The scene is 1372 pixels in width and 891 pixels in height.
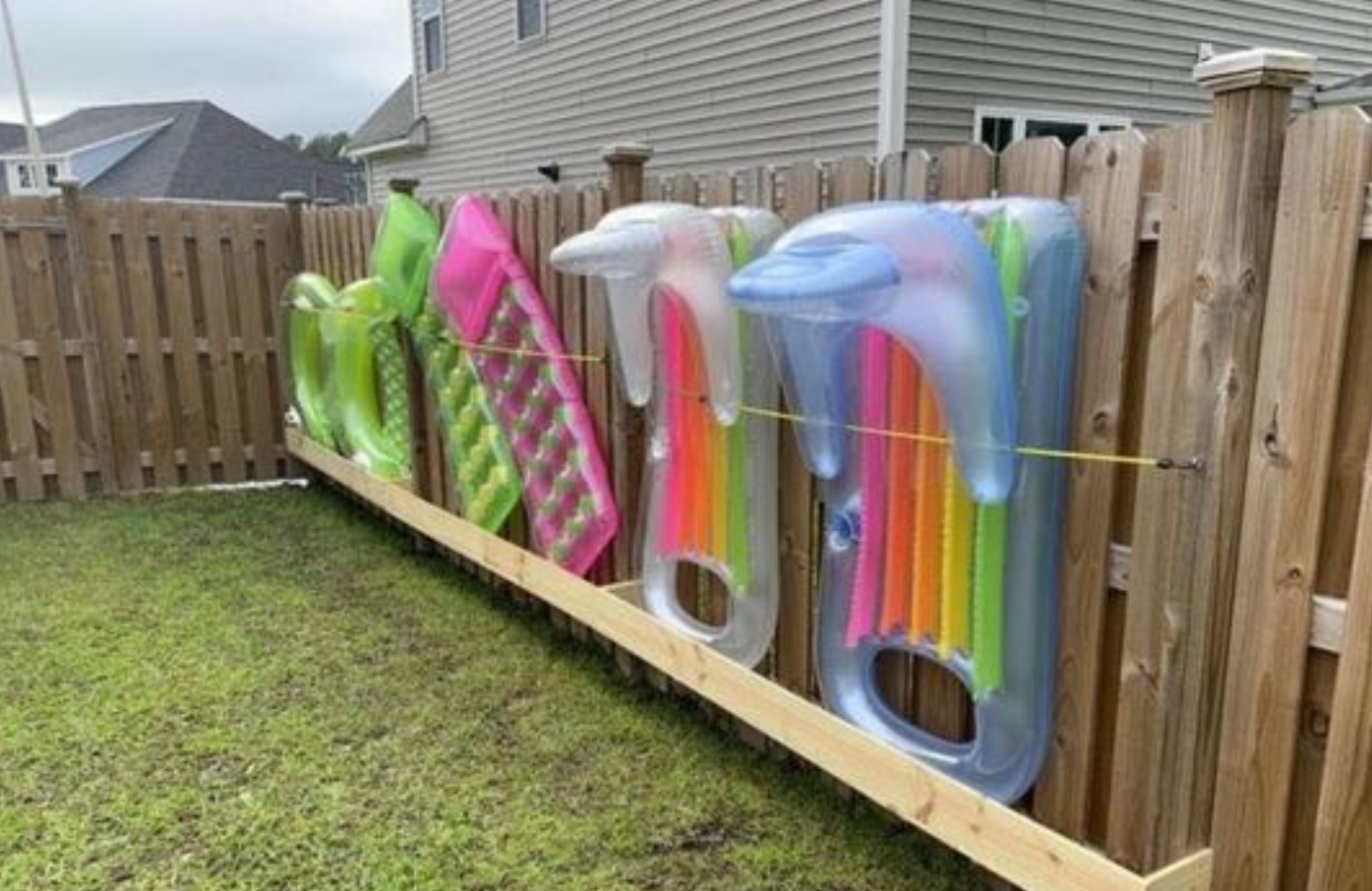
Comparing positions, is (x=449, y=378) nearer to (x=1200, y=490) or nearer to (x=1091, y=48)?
(x=1200, y=490)

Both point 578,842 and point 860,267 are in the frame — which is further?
point 578,842

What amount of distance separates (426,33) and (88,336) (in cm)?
799

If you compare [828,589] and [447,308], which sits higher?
[447,308]

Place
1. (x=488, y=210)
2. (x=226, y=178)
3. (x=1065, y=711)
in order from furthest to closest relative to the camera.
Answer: (x=226, y=178)
(x=488, y=210)
(x=1065, y=711)

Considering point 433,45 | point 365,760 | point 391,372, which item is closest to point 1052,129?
point 391,372

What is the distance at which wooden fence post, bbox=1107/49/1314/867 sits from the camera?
1.51 metres

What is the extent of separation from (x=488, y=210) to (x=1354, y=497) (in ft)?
9.41

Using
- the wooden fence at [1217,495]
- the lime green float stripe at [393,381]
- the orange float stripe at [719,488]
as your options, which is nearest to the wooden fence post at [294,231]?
the lime green float stripe at [393,381]

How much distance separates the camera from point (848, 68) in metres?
6.98

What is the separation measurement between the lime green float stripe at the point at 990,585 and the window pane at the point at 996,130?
5.96 metres

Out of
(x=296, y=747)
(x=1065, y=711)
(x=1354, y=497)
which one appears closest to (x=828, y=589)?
(x=1065, y=711)

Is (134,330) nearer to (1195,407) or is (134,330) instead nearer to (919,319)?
(919,319)

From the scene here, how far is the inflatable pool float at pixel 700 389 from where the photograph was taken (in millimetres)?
2477

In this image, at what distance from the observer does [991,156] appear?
76.9 inches
